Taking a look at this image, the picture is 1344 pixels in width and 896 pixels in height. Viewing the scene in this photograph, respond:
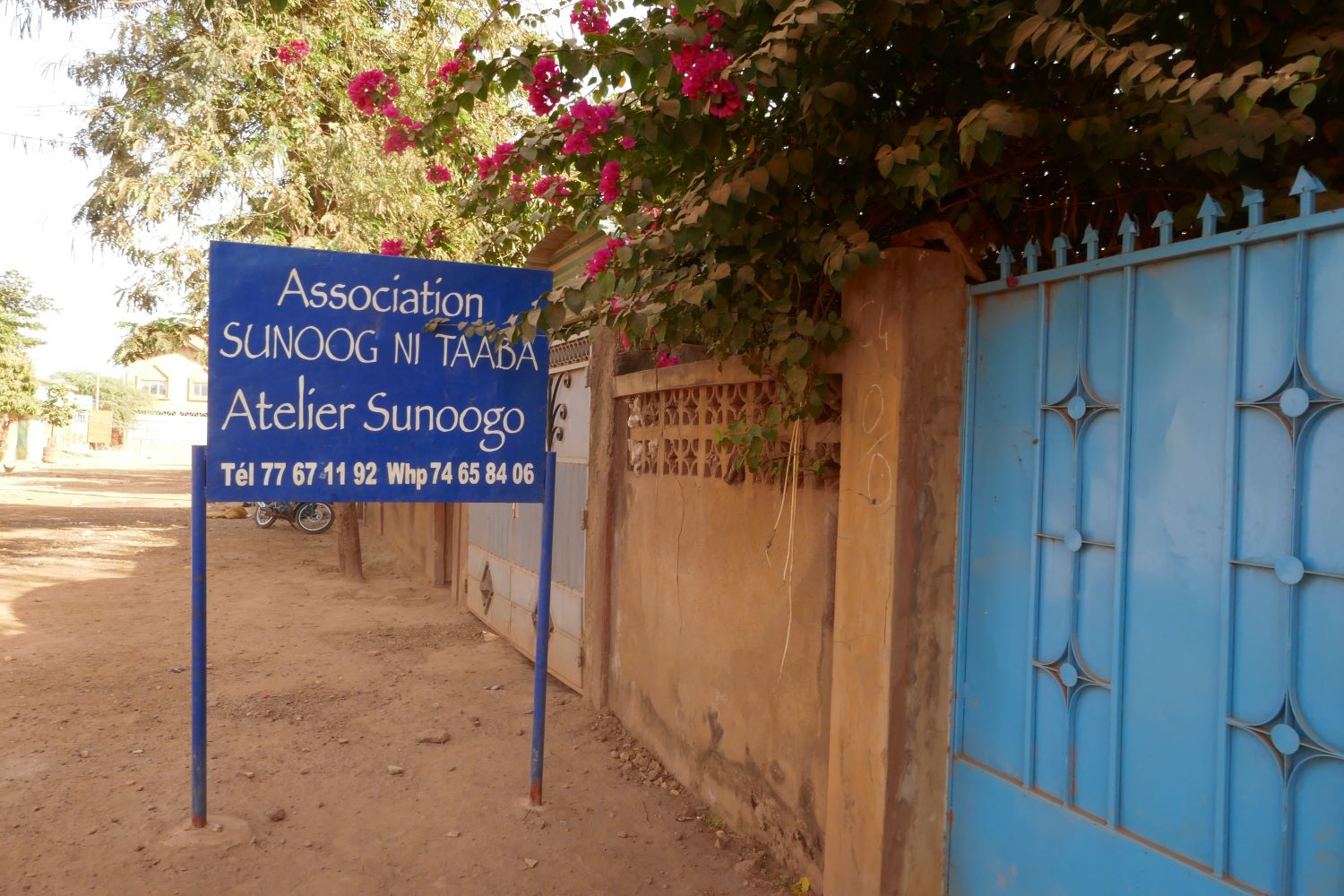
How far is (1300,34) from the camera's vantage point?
7.14 ft

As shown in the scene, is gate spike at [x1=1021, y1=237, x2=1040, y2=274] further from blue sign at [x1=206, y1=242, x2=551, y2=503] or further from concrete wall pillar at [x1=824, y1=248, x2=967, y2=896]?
blue sign at [x1=206, y1=242, x2=551, y2=503]

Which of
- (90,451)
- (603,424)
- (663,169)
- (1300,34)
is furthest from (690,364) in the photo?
(90,451)

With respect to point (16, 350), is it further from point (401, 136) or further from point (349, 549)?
point (401, 136)

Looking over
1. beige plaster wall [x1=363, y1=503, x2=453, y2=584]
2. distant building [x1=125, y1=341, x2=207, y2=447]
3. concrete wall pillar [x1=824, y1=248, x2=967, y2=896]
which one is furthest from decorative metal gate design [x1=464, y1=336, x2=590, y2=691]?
distant building [x1=125, y1=341, x2=207, y2=447]

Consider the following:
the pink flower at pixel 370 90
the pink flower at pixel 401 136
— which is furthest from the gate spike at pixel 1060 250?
the pink flower at pixel 370 90

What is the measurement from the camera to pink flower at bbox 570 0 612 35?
306 centimetres

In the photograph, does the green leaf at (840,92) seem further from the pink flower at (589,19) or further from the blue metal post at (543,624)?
the blue metal post at (543,624)

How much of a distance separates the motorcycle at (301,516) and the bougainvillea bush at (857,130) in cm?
1347

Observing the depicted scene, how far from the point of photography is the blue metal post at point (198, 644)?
3.60 metres

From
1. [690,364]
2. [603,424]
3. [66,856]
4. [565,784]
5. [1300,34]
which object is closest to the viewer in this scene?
[1300,34]

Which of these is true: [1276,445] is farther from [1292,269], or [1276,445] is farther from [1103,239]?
[1103,239]

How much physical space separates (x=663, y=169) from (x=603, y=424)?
2289mm

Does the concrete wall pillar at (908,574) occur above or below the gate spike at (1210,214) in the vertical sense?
below

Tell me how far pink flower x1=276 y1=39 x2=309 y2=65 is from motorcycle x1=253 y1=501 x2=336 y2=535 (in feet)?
25.8
